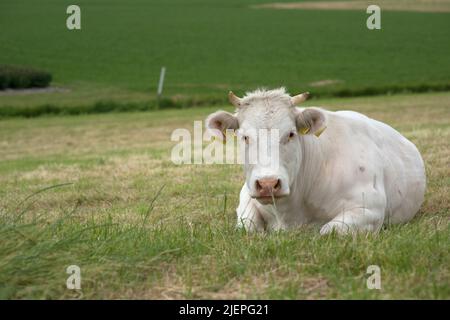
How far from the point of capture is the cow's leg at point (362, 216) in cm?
721

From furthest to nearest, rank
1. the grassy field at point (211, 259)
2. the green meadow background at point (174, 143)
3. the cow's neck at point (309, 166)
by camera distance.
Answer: the cow's neck at point (309, 166) → the green meadow background at point (174, 143) → the grassy field at point (211, 259)

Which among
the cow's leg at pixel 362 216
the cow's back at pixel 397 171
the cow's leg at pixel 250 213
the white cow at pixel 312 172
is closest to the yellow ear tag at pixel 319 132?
the white cow at pixel 312 172

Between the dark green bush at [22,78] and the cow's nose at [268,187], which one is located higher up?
the dark green bush at [22,78]

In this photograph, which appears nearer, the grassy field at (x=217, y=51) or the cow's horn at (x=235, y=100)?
the cow's horn at (x=235, y=100)

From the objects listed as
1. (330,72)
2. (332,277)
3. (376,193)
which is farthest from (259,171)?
(330,72)

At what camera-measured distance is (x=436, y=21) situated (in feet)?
217

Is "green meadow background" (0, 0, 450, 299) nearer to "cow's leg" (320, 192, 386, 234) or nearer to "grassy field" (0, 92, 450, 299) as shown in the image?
"grassy field" (0, 92, 450, 299)

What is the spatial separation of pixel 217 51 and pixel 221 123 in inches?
1906

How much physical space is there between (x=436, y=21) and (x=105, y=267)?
64961 millimetres

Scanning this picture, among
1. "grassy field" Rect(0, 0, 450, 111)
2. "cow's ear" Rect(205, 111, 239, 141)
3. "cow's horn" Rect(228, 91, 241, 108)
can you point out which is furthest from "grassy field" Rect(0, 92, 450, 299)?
"grassy field" Rect(0, 0, 450, 111)

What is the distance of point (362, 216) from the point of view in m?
7.40

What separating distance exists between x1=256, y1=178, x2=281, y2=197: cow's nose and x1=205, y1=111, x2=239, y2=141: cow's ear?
0.99m

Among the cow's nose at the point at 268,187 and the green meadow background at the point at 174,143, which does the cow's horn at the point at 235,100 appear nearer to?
the cow's nose at the point at 268,187
